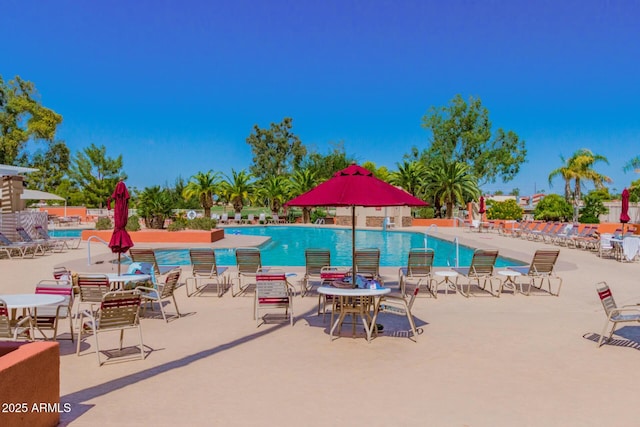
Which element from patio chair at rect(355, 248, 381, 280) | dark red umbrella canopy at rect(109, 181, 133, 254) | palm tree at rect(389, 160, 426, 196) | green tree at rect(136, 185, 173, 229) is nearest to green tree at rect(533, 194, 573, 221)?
palm tree at rect(389, 160, 426, 196)

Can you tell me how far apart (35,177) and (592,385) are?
56.3 metres

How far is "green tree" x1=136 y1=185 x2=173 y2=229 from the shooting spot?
2181 cm

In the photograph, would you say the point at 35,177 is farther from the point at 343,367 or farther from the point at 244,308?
the point at 343,367

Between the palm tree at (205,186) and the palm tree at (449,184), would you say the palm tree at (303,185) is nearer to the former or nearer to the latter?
the palm tree at (205,186)

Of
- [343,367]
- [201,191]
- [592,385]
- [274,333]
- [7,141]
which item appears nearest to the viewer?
[592,385]

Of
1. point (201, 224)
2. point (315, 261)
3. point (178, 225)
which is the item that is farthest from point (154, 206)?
point (315, 261)

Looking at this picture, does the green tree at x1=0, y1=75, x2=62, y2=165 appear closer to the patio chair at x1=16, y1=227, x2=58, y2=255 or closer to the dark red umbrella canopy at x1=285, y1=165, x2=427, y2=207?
the patio chair at x1=16, y1=227, x2=58, y2=255

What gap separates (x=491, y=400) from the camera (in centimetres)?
422

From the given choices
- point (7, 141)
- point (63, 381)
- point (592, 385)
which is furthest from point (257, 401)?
point (7, 141)

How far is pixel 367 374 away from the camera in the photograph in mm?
4895

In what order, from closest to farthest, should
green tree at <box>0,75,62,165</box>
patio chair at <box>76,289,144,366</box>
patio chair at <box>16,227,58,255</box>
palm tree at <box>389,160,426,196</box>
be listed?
patio chair at <box>76,289,144,366</box> < patio chair at <box>16,227,58,255</box> < palm tree at <box>389,160,426,196</box> < green tree at <box>0,75,62,165</box>

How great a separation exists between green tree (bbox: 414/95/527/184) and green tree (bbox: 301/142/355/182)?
939cm

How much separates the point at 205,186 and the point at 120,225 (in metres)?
31.5

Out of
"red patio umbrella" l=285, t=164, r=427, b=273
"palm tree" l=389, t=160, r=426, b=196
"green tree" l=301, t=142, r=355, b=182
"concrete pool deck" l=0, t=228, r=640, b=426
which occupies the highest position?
"green tree" l=301, t=142, r=355, b=182
